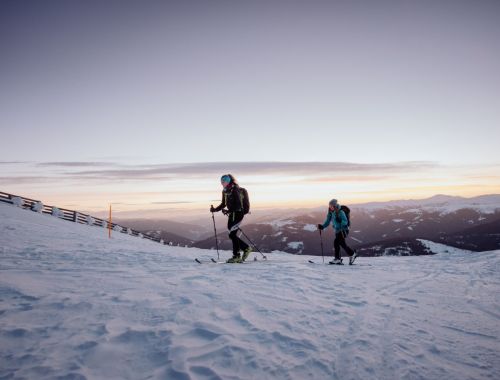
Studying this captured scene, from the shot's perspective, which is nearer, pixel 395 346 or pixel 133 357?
pixel 133 357

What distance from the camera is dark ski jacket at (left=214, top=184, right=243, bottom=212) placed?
30.9 ft

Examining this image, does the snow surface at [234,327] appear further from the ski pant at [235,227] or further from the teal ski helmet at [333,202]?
the teal ski helmet at [333,202]

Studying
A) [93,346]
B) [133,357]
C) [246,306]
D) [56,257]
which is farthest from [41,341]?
[56,257]

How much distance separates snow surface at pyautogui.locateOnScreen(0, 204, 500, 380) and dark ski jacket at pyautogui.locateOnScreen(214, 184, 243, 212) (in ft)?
9.31

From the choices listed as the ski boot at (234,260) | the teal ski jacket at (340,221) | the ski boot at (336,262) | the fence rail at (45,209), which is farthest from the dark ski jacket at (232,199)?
the fence rail at (45,209)

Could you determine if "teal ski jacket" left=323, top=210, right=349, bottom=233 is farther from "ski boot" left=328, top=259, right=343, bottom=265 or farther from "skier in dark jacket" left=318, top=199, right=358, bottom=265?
"ski boot" left=328, top=259, right=343, bottom=265

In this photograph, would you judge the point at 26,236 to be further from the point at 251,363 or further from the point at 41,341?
the point at 251,363

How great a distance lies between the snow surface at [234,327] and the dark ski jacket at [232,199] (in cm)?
284

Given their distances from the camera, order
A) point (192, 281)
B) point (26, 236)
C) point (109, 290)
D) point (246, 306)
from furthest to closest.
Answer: point (26, 236) → point (192, 281) → point (109, 290) → point (246, 306)

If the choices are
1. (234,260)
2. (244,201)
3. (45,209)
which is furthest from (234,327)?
(45,209)

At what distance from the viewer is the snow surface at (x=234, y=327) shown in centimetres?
301

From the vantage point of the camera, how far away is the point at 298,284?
6.47 m

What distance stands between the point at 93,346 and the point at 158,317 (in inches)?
39.0

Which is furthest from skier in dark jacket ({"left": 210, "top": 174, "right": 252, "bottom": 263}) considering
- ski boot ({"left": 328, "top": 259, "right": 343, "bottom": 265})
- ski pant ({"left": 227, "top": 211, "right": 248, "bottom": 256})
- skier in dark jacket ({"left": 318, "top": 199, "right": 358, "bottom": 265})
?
ski boot ({"left": 328, "top": 259, "right": 343, "bottom": 265})
